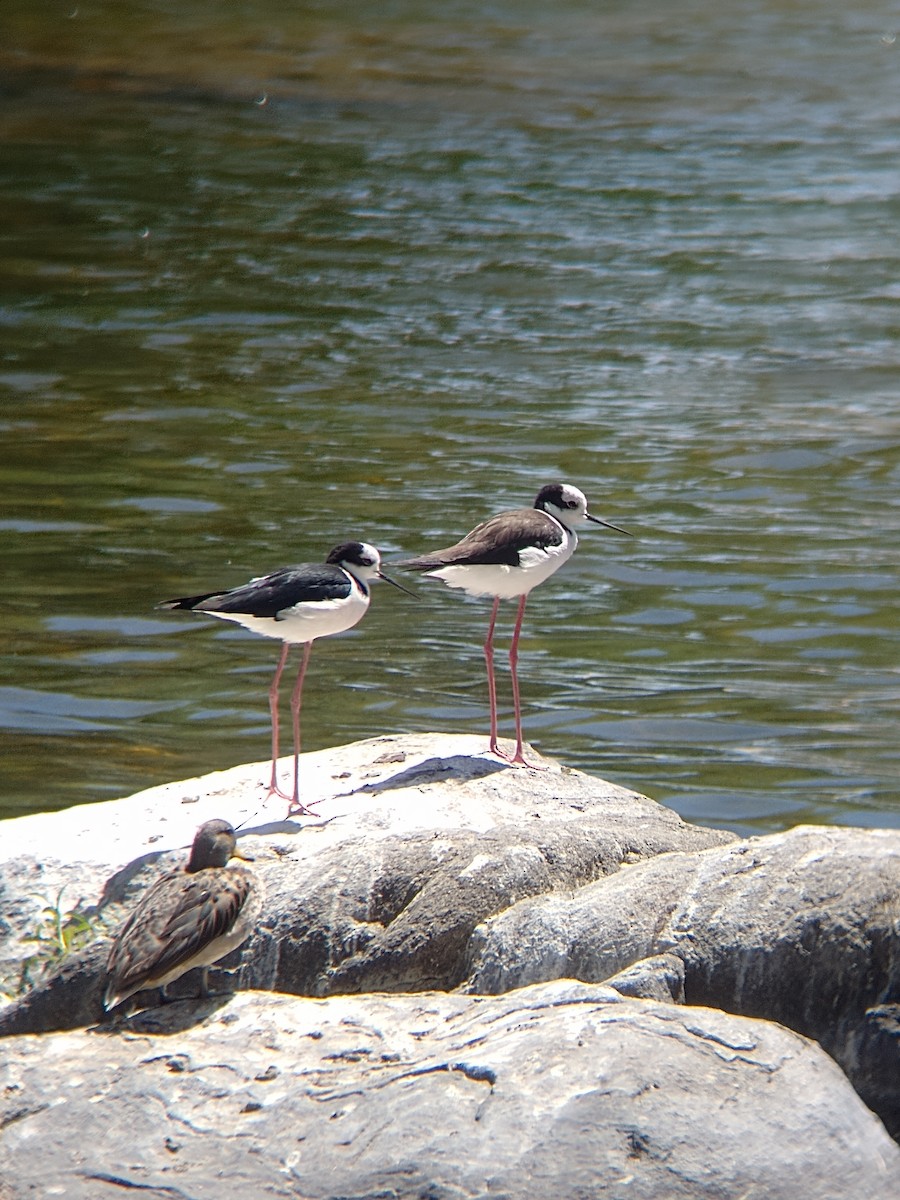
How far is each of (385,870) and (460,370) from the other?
12.3 meters

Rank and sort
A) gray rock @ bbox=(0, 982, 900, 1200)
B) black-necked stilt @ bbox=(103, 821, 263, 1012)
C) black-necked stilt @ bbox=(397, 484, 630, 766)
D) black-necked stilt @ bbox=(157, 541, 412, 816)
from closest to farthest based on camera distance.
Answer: gray rock @ bbox=(0, 982, 900, 1200)
black-necked stilt @ bbox=(103, 821, 263, 1012)
black-necked stilt @ bbox=(157, 541, 412, 816)
black-necked stilt @ bbox=(397, 484, 630, 766)

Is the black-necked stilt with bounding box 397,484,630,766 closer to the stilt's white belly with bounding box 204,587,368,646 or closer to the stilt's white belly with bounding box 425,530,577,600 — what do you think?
the stilt's white belly with bounding box 425,530,577,600

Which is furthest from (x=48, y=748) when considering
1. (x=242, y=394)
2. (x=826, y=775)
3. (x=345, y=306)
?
(x=345, y=306)

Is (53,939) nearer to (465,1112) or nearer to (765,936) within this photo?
(465,1112)

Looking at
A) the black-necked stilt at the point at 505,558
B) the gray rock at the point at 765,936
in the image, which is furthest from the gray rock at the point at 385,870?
the black-necked stilt at the point at 505,558

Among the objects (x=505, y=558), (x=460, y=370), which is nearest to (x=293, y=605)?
(x=505, y=558)

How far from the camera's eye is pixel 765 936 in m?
6.34

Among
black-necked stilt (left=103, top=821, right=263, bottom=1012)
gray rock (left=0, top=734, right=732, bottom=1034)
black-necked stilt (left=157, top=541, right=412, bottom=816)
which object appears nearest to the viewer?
black-necked stilt (left=103, top=821, right=263, bottom=1012)

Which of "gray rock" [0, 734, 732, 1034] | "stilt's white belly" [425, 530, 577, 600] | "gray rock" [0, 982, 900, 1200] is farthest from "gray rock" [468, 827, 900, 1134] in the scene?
"stilt's white belly" [425, 530, 577, 600]

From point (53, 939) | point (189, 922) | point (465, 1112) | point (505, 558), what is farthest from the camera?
point (505, 558)

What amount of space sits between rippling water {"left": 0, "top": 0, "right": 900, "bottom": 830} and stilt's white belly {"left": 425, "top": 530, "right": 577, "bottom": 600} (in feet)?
6.84

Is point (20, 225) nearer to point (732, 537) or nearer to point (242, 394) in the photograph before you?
point (242, 394)

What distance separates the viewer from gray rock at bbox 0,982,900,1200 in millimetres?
5238

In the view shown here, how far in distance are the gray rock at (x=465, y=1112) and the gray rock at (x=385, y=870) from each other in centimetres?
75
